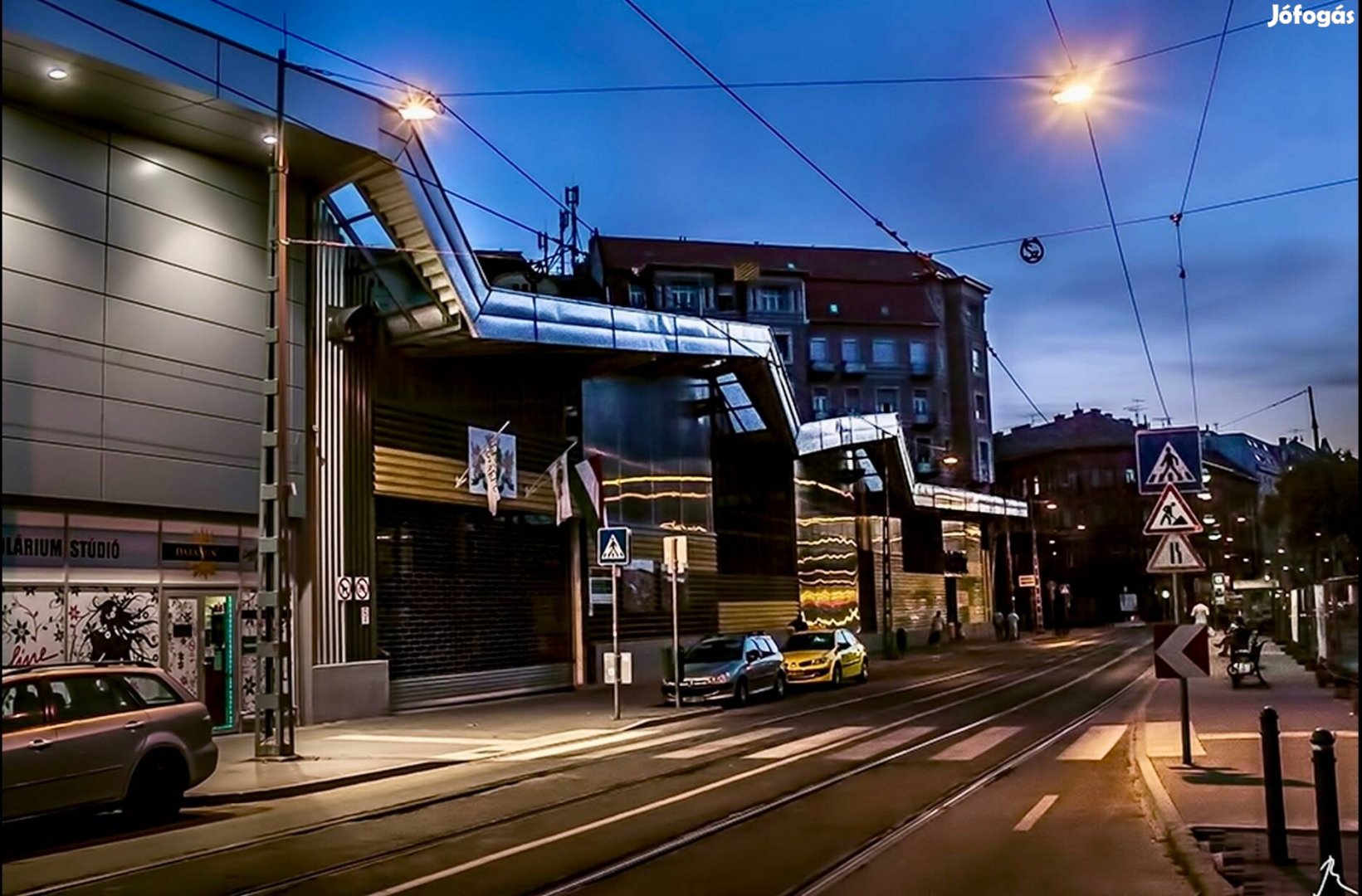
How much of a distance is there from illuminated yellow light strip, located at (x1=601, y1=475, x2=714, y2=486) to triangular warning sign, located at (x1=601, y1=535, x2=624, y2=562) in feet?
27.8

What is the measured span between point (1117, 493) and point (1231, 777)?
9935 centimetres

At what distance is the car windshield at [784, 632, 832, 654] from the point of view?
32719mm

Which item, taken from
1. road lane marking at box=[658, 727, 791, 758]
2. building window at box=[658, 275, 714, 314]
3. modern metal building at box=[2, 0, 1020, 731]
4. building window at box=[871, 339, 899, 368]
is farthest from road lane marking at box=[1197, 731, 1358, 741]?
building window at box=[871, 339, 899, 368]

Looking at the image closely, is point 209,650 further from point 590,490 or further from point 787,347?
point 787,347

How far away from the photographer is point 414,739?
793 inches

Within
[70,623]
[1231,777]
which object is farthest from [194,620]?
[1231,777]

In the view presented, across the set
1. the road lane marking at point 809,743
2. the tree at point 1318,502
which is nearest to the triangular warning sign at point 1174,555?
the road lane marking at point 809,743

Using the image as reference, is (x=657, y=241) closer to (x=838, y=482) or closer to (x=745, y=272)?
(x=745, y=272)

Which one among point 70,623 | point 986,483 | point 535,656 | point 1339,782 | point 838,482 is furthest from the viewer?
point 986,483

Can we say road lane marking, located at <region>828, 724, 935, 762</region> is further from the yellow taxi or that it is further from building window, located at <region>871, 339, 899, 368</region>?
building window, located at <region>871, 339, 899, 368</region>

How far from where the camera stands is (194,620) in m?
20.5

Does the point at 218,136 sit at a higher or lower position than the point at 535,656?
higher

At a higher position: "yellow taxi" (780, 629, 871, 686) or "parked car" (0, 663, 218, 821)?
"parked car" (0, 663, 218, 821)

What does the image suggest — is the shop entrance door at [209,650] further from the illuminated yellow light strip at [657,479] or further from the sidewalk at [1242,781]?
the sidewalk at [1242,781]
